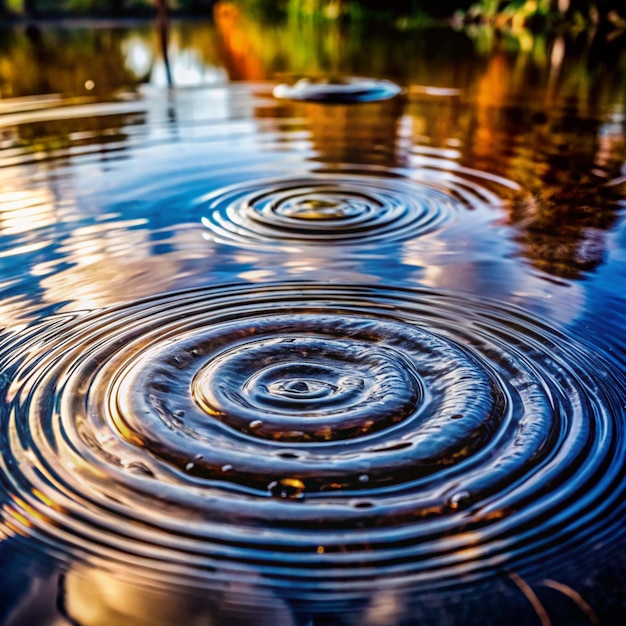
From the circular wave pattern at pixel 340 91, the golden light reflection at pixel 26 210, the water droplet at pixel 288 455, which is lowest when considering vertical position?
the water droplet at pixel 288 455

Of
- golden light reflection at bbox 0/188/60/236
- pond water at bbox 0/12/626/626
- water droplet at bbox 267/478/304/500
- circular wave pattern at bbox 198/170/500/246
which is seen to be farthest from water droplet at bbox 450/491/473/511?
golden light reflection at bbox 0/188/60/236

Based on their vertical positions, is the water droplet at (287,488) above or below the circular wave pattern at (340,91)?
below

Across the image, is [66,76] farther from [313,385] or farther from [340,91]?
[313,385]

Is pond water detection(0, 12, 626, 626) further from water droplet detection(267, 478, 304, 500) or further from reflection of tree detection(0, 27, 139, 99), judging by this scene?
reflection of tree detection(0, 27, 139, 99)

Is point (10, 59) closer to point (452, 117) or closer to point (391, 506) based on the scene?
point (452, 117)

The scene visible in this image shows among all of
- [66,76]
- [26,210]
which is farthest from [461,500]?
[66,76]

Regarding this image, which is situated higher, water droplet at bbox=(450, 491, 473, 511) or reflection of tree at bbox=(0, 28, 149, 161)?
reflection of tree at bbox=(0, 28, 149, 161)

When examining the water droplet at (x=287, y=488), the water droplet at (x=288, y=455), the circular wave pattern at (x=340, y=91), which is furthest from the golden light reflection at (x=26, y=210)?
the circular wave pattern at (x=340, y=91)

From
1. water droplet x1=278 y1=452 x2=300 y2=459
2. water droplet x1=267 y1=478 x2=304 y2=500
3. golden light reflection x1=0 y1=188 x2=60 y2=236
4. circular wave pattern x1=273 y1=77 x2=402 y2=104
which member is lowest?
water droplet x1=267 y1=478 x2=304 y2=500

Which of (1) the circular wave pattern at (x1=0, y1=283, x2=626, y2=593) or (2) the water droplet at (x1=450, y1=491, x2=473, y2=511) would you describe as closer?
(1) the circular wave pattern at (x1=0, y1=283, x2=626, y2=593)

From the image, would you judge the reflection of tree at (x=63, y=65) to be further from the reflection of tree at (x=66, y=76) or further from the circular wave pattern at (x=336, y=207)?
the circular wave pattern at (x=336, y=207)
